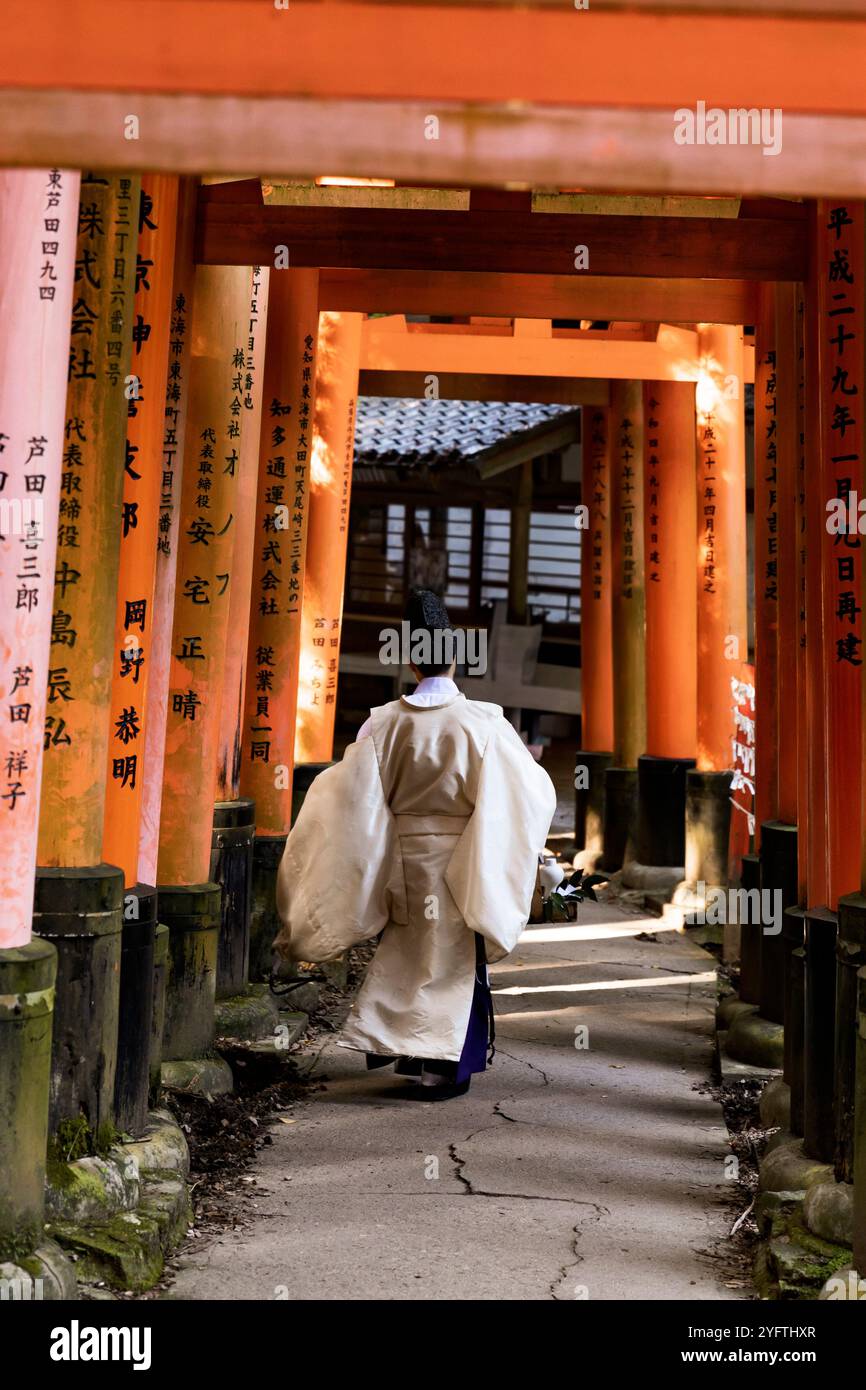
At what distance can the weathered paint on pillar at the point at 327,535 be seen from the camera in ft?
34.3

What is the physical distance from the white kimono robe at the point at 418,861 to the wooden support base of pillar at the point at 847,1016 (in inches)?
77.3

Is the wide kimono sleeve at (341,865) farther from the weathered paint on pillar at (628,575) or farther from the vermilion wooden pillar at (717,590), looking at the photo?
the weathered paint on pillar at (628,575)

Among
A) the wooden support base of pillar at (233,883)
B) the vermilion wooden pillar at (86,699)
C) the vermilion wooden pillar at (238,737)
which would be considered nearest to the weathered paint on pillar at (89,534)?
the vermilion wooden pillar at (86,699)

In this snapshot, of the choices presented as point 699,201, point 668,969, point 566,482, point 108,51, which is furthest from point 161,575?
point 566,482

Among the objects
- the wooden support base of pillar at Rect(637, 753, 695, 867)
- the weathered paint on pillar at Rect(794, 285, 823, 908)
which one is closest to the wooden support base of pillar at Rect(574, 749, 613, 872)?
the wooden support base of pillar at Rect(637, 753, 695, 867)

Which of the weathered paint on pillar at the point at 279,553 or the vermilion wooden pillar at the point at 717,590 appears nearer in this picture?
the weathered paint on pillar at the point at 279,553

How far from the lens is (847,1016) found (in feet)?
15.2

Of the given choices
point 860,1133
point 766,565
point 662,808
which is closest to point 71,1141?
point 860,1133

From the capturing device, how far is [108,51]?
2.95 m

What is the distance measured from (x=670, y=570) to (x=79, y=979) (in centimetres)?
831

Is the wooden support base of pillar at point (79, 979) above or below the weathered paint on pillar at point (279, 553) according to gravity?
below

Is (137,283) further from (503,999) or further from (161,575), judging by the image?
(503,999)

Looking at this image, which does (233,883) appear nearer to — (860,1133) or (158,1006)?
(158,1006)

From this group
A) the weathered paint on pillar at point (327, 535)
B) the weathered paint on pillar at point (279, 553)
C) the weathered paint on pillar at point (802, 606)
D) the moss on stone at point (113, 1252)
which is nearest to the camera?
the moss on stone at point (113, 1252)
